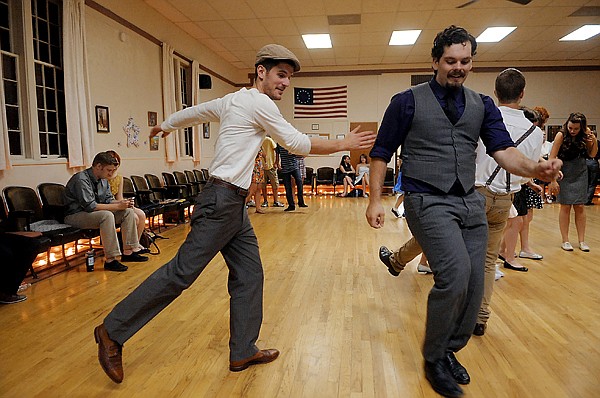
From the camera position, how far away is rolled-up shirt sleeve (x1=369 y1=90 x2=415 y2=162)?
82.0 inches

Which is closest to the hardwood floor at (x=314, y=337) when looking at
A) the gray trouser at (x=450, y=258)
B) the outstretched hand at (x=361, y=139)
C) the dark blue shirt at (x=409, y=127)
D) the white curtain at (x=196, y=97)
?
the gray trouser at (x=450, y=258)

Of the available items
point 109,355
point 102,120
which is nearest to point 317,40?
point 102,120

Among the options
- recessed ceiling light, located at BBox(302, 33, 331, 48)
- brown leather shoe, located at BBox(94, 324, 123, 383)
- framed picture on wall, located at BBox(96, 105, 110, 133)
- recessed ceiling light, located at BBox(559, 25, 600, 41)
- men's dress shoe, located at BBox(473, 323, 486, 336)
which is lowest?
men's dress shoe, located at BBox(473, 323, 486, 336)

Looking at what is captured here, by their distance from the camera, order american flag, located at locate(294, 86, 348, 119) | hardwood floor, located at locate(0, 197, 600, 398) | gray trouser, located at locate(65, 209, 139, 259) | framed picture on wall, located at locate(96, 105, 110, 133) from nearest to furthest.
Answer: hardwood floor, located at locate(0, 197, 600, 398) < gray trouser, located at locate(65, 209, 139, 259) < framed picture on wall, located at locate(96, 105, 110, 133) < american flag, located at locate(294, 86, 348, 119)

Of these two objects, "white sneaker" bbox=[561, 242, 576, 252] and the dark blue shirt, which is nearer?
the dark blue shirt

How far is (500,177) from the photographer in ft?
9.08

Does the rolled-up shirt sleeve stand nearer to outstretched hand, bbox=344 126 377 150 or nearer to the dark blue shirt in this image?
the dark blue shirt

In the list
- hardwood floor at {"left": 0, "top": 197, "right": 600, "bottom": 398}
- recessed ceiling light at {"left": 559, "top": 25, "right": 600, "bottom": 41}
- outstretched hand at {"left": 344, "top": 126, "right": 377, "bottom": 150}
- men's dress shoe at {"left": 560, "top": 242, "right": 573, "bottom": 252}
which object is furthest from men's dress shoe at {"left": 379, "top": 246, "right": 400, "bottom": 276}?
recessed ceiling light at {"left": 559, "top": 25, "right": 600, "bottom": 41}

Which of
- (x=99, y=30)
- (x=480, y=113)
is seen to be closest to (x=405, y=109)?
(x=480, y=113)

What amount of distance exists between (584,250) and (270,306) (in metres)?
4.00

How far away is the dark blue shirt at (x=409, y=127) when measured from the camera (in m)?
2.08

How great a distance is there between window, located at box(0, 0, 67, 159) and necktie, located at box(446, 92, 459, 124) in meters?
4.89

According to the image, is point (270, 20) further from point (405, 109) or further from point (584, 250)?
point (405, 109)

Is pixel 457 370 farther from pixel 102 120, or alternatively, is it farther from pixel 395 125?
pixel 102 120
